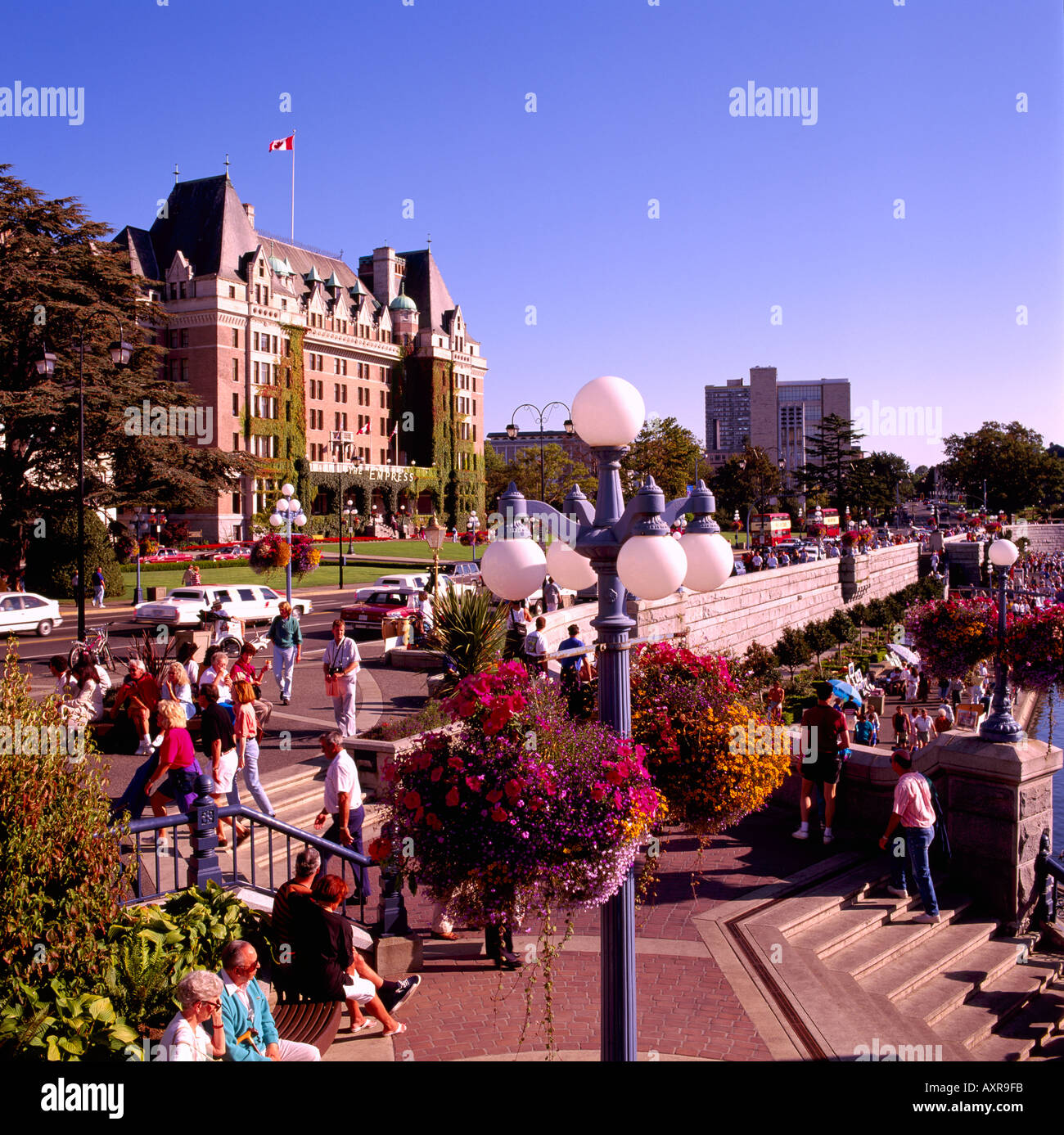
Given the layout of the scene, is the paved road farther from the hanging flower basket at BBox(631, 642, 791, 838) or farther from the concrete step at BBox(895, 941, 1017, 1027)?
the hanging flower basket at BBox(631, 642, 791, 838)

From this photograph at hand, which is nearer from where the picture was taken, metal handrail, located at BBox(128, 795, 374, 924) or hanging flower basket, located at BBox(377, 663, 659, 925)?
hanging flower basket, located at BBox(377, 663, 659, 925)

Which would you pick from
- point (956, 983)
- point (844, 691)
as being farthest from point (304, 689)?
point (956, 983)

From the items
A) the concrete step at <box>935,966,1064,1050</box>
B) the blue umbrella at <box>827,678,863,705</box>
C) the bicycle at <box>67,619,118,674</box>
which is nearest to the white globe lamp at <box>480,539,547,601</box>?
the concrete step at <box>935,966,1064,1050</box>

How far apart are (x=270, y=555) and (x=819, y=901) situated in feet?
48.8

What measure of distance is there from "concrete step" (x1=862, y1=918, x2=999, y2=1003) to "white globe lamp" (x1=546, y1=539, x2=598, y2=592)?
482cm

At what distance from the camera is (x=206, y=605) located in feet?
88.4

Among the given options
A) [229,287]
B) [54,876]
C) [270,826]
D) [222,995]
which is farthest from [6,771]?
[229,287]

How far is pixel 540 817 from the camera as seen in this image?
4.66 m

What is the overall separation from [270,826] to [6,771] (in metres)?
2.65

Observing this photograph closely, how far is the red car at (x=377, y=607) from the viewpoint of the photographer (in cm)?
2773

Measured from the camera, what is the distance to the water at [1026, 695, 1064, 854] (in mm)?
21016

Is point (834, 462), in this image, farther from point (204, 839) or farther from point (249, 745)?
point (204, 839)

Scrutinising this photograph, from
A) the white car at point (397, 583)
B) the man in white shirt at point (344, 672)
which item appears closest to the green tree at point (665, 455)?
the white car at point (397, 583)
